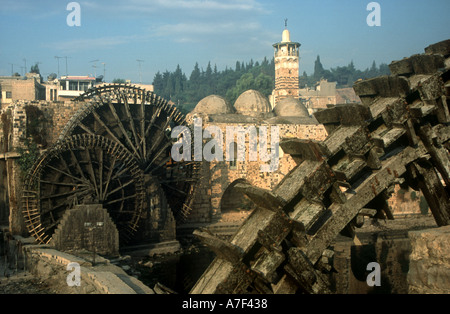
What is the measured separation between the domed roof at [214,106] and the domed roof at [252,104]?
45.2 inches

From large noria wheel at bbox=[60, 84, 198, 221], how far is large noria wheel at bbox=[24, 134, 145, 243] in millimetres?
1523

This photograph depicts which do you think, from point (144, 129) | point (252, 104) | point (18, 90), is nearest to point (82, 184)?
point (144, 129)

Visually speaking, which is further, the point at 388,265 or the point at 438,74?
the point at 388,265

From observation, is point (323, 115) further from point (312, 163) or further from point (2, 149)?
point (2, 149)

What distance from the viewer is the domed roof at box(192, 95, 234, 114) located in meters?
26.1

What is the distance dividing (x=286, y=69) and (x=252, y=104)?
17139 millimetres

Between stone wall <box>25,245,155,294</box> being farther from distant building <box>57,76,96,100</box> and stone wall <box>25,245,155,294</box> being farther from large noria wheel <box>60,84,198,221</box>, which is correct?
distant building <box>57,76,96,100</box>

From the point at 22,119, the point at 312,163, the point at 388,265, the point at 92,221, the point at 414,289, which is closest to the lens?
the point at 312,163

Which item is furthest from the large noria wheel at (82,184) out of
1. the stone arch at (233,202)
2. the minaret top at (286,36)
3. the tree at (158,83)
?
the tree at (158,83)

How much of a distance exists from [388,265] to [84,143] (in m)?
10.3

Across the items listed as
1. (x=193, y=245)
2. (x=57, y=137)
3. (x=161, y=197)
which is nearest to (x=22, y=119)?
(x=57, y=137)

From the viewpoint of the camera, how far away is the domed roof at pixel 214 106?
2611 cm

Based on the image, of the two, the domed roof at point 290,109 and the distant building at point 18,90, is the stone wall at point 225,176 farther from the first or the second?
the distant building at point 18,90

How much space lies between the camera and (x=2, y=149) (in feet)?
65.9
